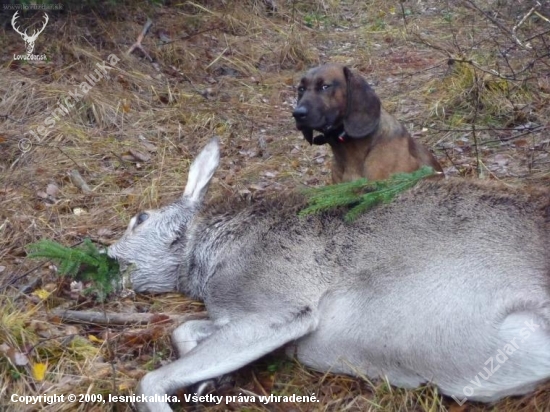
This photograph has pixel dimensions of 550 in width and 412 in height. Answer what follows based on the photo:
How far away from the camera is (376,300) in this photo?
4.62m

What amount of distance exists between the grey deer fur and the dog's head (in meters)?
1.88

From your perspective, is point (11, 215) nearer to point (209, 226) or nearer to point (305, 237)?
point (209, 226)

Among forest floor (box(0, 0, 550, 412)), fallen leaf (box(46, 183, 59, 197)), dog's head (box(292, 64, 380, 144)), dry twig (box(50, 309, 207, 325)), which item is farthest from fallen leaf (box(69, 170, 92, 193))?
dry twig (box(50, 309, 207, 325))

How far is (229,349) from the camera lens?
4.62 metres

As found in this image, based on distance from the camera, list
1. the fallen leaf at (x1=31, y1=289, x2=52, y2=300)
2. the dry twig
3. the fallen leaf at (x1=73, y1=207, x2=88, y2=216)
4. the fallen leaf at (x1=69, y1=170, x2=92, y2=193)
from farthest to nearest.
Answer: the fallen leaf at (x1=69, y1=170, x2=92, y2=193)
the fallen leaf at (x1=73, y1=207, x2=88, y2=216)
the fallen leaf at (x1=31, y1=289, x2=52, y2=300)
the dry twig

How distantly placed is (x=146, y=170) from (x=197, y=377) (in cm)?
396

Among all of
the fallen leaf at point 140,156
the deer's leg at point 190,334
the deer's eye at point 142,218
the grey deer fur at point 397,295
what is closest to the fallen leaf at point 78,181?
the fallen leaf at point 140,156

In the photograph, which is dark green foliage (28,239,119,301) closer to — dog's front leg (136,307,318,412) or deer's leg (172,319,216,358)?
deer's leg (172,319,216,358)

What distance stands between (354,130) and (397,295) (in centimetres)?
266

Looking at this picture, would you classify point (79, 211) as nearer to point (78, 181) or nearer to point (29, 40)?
point (78, 181)

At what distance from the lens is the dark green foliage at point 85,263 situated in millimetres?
5453

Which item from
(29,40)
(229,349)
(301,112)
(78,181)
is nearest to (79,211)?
(78,181)

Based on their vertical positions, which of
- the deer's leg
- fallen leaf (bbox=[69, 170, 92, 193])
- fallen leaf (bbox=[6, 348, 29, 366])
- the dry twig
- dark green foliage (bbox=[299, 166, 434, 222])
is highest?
dark green foliage (bbox=[299, 166, 434, 222])

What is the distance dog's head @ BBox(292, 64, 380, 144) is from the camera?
22.9 ft
